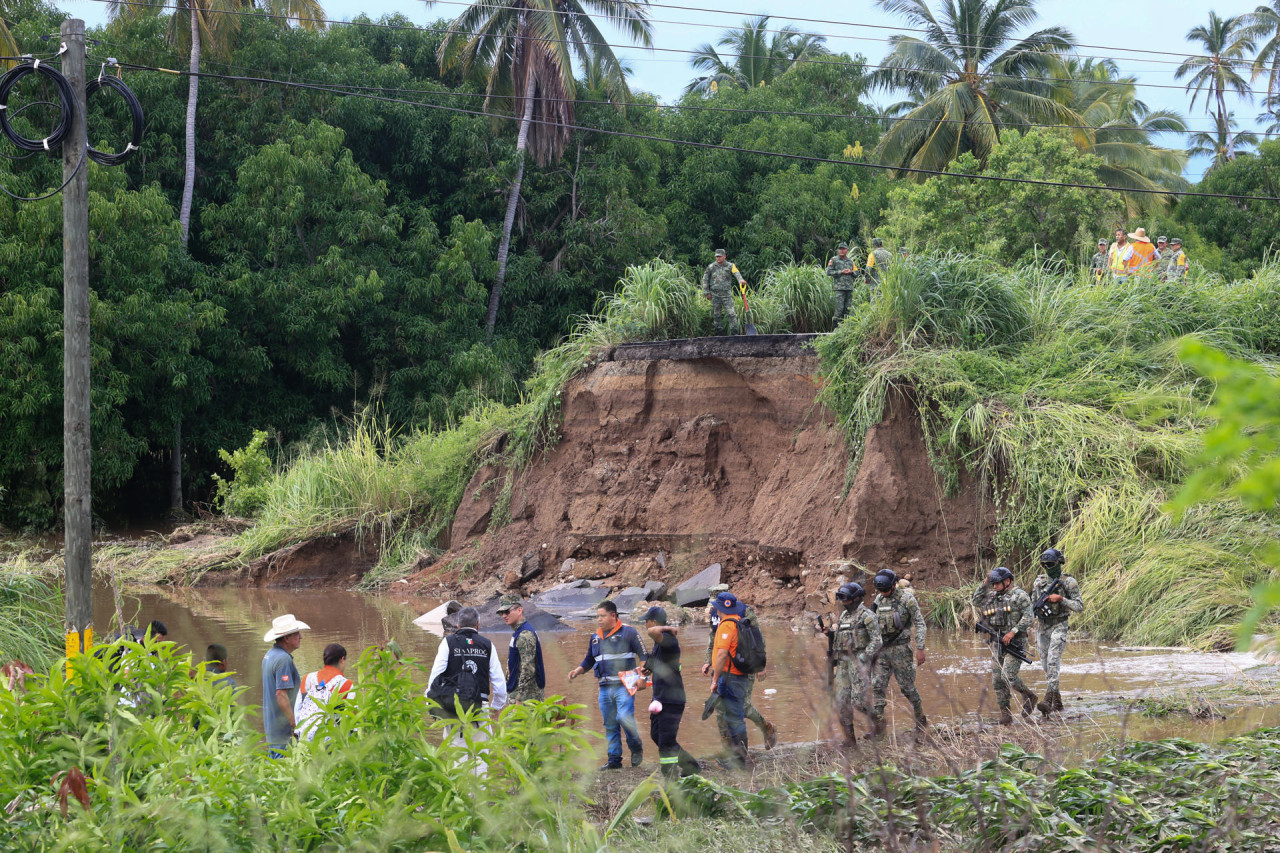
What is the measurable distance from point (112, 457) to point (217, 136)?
9.47 meters

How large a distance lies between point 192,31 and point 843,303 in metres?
19.5

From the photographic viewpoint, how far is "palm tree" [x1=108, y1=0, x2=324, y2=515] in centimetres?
2833

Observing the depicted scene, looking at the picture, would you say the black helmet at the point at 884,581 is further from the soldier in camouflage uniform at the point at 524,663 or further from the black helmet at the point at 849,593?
the soldier in camouflage uniform at the point at 524,663

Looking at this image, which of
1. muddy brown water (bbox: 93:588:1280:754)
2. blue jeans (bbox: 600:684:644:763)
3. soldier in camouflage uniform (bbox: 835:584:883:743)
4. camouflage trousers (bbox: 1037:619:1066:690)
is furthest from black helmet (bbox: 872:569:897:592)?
blue jeans (bbox: 600:684:644:763)

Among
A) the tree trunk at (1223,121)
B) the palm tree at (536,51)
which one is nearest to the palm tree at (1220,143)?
the tree trunk at (1223,121)

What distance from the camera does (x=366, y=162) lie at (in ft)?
107

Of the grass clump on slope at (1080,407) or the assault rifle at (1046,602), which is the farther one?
the grass clump on slope at (1080,407)

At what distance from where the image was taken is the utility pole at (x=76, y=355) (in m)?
10.0

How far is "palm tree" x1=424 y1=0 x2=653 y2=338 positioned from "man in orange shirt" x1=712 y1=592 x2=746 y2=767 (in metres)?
23.5

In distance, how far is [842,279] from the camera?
61.2ft

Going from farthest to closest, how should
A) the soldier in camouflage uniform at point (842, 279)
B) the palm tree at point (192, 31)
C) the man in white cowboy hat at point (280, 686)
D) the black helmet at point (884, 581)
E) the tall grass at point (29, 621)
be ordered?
1. the palm tree at point (192, 31)
2. the soldier in camouflage uniform at point (842, 279)
3. the black helmet at point (884, 581)
4. the tall grass at point (29, 621)
5. the man in white cowboy hat at point (280, 686)

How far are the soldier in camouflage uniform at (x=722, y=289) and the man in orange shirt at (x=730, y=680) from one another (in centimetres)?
1074

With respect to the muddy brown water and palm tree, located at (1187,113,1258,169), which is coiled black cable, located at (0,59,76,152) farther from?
palm tree, located at (1187,113,1258,169)

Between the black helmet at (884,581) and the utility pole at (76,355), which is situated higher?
the utility pole at (76,355)
